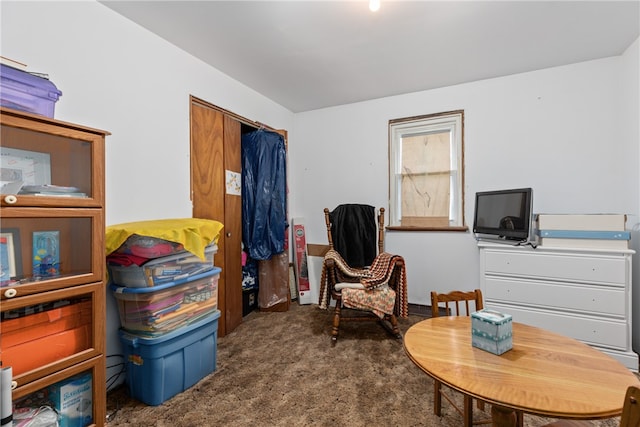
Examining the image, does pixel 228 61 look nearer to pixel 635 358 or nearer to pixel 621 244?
pixel 621 244

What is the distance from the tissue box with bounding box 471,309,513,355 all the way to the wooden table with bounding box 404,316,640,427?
0.09ft

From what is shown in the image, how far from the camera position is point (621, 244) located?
77.4 inches

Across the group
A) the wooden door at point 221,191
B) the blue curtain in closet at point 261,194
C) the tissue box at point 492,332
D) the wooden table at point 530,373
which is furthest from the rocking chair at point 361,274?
the tissue box at point 492,332

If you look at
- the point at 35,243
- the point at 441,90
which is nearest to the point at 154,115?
the point at 35,243

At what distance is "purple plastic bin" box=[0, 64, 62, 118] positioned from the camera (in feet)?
3.52

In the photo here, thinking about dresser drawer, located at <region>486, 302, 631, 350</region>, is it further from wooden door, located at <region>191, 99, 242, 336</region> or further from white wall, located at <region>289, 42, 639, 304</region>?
wooden door, located at <region>191, 99, 242, 336</region>

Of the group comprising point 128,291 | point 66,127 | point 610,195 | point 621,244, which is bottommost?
point 128,291

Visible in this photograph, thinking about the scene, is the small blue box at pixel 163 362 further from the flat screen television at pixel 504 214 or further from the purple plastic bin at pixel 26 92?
the flat screen television at pixel 504 214

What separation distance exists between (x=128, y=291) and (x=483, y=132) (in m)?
3.26

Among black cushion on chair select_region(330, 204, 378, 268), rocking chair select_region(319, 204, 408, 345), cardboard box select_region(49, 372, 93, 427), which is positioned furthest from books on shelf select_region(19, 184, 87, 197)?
black cushion on chair select_region(330, 204, 378, 268)

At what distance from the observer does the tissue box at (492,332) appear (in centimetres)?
106

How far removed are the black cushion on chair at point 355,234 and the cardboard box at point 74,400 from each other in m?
2.17

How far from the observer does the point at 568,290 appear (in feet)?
6.82

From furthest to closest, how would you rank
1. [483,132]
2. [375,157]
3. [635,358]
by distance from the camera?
1. [375,157]
2. [483,132]
3. [635,358]
